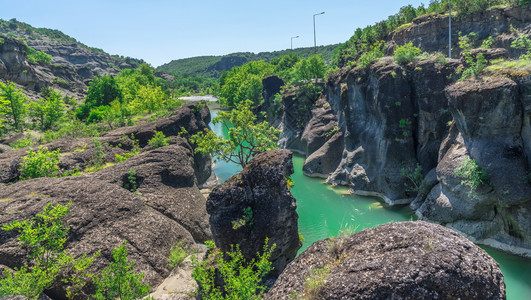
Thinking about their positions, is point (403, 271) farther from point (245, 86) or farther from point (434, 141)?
point (245, 86)

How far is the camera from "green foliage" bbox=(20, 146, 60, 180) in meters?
15.1

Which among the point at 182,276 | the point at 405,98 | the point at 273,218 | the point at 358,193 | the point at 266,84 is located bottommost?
the point at 358,193

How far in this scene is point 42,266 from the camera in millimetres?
8672

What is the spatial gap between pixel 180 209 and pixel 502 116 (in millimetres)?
17339

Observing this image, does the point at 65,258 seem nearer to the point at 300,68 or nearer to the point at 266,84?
the point at 300,68

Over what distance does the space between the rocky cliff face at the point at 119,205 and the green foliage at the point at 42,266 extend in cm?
62

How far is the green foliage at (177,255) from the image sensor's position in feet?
40.0

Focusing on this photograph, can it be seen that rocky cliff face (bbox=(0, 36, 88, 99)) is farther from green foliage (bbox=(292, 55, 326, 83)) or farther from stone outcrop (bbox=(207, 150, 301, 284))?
stone outcrop (bbox=(207, 150, 301, 284))

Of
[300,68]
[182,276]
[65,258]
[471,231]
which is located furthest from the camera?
[300,68]

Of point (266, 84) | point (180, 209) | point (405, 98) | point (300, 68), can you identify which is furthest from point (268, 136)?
point (266, 84)

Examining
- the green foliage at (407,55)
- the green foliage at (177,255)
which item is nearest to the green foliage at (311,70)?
the green foliage at (407,55)

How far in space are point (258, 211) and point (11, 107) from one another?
3451 centimetres

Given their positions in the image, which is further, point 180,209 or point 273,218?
point 180,209

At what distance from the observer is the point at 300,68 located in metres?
43.9
